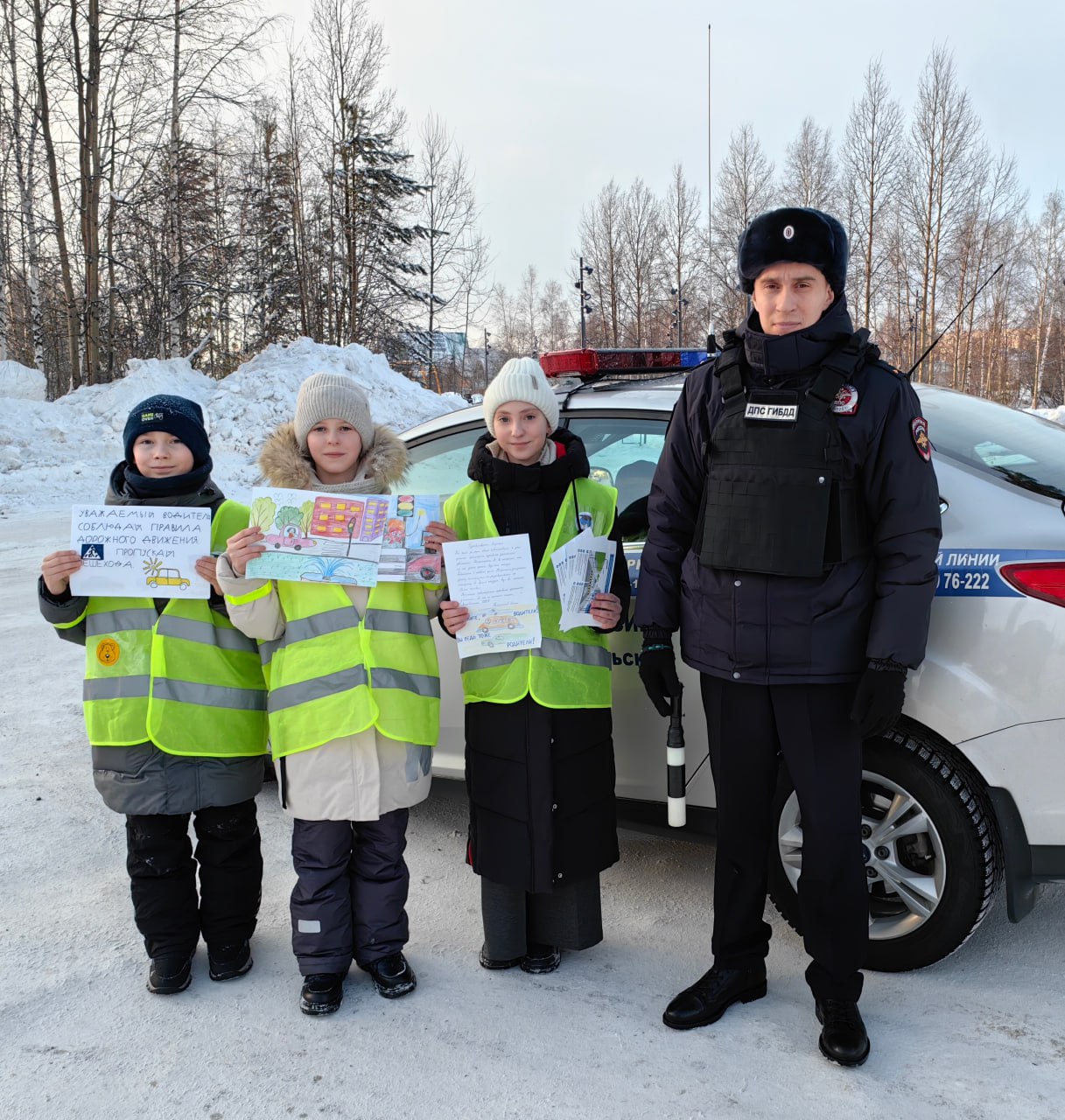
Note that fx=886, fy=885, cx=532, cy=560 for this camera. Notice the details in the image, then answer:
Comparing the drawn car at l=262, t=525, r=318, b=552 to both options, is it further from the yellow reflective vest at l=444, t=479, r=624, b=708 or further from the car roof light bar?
the car roof light bar

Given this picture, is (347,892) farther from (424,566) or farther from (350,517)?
(350,517)

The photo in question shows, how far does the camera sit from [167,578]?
95.9 inches

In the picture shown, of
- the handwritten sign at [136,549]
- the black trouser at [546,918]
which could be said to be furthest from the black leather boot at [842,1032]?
the handwritten sign at [136,549]

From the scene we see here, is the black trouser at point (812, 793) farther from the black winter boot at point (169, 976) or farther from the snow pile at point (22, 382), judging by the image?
the snow pile at point (22, 382)

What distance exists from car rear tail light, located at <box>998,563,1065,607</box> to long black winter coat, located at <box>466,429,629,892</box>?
1.00 meters

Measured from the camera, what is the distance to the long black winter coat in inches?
98.5

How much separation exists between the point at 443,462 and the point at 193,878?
5.63 feet

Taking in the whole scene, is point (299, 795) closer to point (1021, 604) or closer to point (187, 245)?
point (1021, 604)

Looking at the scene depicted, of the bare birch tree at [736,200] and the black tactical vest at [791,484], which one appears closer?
the black tactical vest at [791,484]

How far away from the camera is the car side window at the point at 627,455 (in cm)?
295

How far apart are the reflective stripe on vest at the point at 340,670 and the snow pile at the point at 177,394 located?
11397 millimetres

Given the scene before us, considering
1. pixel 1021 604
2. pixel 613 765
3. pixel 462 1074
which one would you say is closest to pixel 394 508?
pixel 613 765

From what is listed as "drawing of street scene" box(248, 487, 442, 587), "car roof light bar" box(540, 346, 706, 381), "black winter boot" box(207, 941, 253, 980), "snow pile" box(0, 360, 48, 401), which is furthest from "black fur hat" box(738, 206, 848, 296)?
"snow pile" box(0, 360, 48, 401)

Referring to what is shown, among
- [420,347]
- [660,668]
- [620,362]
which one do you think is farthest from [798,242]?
[420,347]
